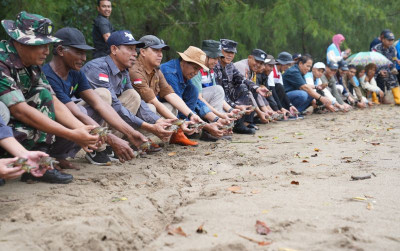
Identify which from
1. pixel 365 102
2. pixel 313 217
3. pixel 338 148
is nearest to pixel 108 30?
pixel 338 148

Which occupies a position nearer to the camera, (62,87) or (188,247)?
(188,247)

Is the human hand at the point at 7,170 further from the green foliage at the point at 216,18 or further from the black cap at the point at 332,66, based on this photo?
the black cap at the point at 332,66

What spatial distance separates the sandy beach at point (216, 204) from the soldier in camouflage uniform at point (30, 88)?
0.34 m

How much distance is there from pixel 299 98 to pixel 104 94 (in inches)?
217

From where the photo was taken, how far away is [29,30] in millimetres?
3279

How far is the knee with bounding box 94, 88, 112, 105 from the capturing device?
14.1 ft

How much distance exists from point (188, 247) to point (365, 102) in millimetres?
9790

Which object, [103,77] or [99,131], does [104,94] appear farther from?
[99,131]

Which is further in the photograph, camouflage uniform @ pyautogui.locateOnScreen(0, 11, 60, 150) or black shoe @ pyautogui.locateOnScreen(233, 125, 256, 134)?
black shoe @ pyautogui.locateOnScreen(233, 125, 256, 134)

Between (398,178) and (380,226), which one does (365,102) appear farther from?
(380,226)

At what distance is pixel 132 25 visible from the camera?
27.3 feet

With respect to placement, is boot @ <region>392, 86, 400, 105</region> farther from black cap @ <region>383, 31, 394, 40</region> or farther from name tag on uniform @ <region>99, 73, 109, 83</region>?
name tag on uniform @ <region>99, 73, 109, 83</region>

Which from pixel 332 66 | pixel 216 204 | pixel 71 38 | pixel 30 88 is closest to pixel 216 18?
pixel 332 66

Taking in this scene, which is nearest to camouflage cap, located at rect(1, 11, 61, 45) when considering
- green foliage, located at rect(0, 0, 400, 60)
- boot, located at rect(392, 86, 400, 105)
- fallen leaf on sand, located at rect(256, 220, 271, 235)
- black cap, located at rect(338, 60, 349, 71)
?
fallen leaf on sand, located at rect(256, 220, 271, 235)
